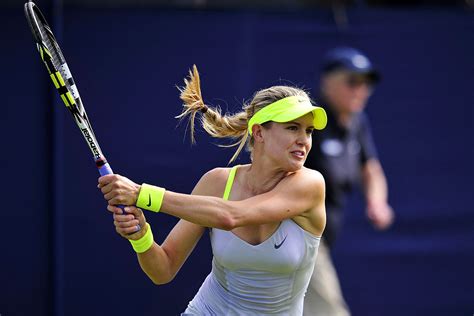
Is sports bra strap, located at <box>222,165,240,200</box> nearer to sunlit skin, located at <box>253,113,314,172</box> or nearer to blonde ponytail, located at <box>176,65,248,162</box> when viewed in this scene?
blonde ponytail, located at <box>176,65,248,162</box>

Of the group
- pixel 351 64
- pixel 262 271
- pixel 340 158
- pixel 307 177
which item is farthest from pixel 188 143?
pixel 262 271

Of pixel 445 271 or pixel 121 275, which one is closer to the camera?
pixel 121 275

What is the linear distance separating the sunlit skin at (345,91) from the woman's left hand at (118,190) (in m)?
2.38

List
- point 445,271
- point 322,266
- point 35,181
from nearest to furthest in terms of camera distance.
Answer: point 322,266
point 35,181
point 445,271

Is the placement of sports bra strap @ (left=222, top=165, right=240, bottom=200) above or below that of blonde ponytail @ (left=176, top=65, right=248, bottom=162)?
below

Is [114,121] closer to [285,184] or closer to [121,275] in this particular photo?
[121,275]

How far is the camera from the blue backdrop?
18.7ft

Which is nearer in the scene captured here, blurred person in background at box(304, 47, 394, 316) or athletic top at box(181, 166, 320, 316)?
athletic top at box(181, 166, 320, 316)

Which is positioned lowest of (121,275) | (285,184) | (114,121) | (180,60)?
(121,275)

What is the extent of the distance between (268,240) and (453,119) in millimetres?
3266

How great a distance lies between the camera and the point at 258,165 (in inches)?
149

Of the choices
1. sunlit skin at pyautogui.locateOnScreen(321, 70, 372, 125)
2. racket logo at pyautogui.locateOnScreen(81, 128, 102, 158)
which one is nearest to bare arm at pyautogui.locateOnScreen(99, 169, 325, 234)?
racket logo at pyautogui.locateOnScreen(81, 128, 102, 158)

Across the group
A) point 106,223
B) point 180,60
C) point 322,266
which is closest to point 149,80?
point 180,60

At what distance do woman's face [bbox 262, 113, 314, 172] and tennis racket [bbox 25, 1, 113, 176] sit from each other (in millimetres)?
665
